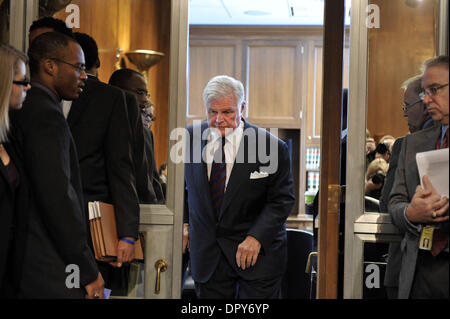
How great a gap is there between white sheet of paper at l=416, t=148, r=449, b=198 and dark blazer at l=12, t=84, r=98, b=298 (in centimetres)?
116

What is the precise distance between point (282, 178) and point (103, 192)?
93 centimetres

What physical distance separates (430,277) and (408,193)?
0.31 m

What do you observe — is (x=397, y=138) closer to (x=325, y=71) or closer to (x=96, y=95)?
(x=325, y=71)

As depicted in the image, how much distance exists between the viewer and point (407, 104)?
2426 millimetres

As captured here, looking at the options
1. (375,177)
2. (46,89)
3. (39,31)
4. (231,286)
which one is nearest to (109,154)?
(46,89)

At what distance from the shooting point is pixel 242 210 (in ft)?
9.13

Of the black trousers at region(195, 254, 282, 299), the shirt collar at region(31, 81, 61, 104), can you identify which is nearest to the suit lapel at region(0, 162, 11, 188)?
the shirt collar at region(31, 81, 61, 104)

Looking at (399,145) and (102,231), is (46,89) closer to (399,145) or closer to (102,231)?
(102,231)

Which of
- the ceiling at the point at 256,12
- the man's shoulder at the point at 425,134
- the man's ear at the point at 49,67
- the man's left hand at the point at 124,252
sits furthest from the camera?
the ceiling at the point at 256,12

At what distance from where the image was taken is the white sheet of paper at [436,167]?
1.81 metres

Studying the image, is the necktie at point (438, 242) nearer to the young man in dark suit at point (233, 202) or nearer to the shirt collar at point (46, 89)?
the young man in dark suit at point (233, 202)

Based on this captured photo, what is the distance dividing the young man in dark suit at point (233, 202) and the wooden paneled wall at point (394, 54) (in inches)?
22.4

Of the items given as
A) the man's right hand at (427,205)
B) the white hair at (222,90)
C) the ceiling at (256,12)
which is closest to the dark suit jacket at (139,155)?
the white hair at (222,90)
